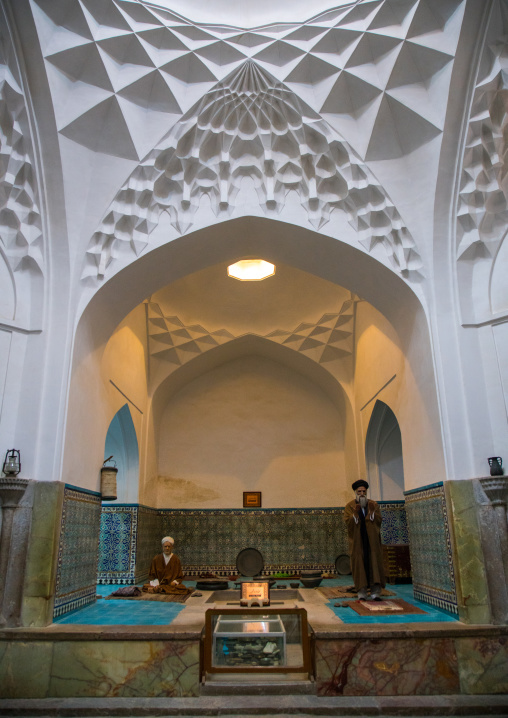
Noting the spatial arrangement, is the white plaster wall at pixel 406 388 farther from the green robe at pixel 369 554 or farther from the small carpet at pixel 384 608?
the small carpet at pixel 384 608

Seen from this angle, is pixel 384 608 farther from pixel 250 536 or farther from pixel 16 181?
pixel 16 181

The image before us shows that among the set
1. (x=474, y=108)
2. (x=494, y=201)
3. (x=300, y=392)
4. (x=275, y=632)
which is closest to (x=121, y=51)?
(x=474, y=108)

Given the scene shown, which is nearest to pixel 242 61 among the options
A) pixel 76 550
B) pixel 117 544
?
pixel 76 550

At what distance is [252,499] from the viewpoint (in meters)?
8.52

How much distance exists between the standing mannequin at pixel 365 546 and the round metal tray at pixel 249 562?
2764mm

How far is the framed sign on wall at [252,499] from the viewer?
848cm

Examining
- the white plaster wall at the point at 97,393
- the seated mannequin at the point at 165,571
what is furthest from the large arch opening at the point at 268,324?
the seated mannequin at the point at 165,571

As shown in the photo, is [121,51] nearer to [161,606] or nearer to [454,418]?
[454,418]

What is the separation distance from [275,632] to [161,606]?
5.84 ft

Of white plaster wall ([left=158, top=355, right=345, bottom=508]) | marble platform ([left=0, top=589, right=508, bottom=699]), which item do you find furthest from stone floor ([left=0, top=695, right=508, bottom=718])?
white plaster wall ([left=158, top=355, right=345, bottom=508])

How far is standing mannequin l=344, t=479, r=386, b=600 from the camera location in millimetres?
5238

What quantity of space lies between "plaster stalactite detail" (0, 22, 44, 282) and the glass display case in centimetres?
336

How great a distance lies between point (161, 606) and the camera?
17.1 ft

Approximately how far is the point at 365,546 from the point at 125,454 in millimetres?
3806
